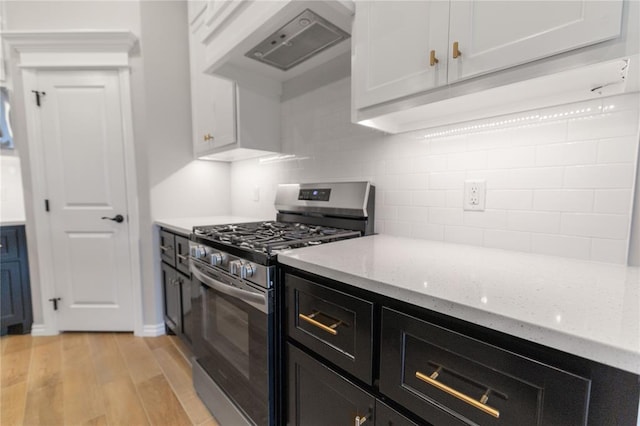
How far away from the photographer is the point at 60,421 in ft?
5.00

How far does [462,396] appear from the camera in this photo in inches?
24.3

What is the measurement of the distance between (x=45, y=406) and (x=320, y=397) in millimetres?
1736

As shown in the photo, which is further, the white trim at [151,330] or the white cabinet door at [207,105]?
the white trim at [151,330]

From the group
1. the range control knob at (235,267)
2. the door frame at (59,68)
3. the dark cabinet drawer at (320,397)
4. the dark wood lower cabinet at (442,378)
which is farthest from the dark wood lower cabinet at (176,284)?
the dark wood lower cabinet at (442,378)

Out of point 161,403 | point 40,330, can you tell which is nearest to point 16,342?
point 40,330

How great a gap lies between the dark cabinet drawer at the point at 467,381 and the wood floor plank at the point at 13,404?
2.02m

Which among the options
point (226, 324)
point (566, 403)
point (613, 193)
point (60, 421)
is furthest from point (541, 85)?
point (60, 421)

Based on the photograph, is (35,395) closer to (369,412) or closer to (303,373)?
(303,373)

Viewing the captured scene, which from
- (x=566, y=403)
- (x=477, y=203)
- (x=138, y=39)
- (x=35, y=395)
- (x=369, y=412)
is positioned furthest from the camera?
(x=138, y=39)

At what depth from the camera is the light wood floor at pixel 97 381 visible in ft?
5.13

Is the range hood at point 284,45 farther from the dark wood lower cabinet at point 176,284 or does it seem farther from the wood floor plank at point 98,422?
the wood floor plank at point 98,422

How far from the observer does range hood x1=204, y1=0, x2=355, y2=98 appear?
121 centimetres

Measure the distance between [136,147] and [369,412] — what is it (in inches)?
96.7

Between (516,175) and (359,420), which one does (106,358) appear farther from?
(516,175)
